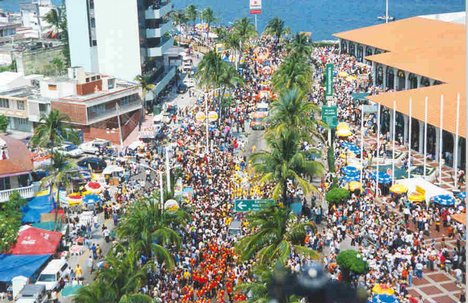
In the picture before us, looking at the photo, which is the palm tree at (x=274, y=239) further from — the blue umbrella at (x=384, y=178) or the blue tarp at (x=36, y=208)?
the blue tarp at (x=36, y=208)

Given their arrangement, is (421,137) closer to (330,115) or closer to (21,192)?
(330,115)

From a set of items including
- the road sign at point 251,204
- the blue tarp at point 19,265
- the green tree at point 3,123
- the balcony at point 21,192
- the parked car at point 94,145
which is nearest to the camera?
the road sign at point 251,204

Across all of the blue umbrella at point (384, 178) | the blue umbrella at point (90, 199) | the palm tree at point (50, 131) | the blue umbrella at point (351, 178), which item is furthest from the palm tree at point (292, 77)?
the blue umbrella at point (90, 199)

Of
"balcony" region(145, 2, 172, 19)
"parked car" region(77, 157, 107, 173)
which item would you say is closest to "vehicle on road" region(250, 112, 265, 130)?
"parked car" region(77, 157, 107, 173)

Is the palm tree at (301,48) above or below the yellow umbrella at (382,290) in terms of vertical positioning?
above

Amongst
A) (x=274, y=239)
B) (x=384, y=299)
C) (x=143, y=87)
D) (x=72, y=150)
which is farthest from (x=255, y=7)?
(x=384, y=299)

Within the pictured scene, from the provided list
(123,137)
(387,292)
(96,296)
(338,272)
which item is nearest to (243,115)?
(123,137)

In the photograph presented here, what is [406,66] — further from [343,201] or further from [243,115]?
[343,201]
